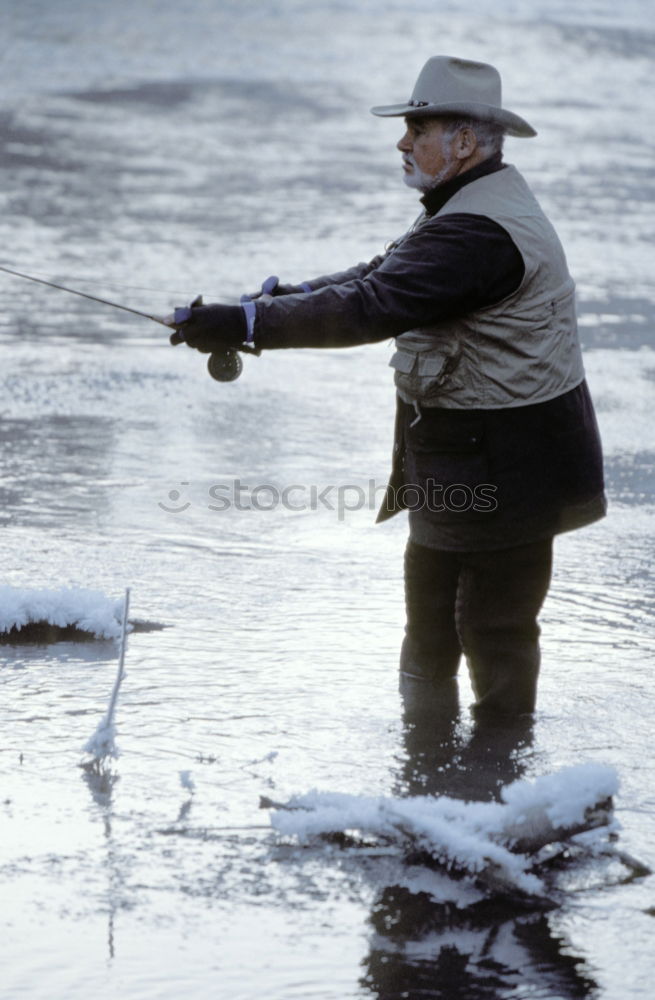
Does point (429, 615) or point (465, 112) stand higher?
point (465, 112)

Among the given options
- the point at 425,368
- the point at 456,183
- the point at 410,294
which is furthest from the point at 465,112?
the point at 425,368

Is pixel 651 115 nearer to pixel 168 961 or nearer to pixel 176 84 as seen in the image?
pixel 176 84

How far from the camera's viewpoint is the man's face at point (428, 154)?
3.83 metres

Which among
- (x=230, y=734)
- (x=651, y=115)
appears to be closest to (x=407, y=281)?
(x=230, y=734)

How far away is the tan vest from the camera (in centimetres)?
372

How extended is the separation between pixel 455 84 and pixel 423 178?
23 cm

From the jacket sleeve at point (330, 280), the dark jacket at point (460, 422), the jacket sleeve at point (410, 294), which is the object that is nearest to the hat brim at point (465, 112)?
the dark jacket at point (460, 422)

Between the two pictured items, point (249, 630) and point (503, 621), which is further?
point (249, 630)

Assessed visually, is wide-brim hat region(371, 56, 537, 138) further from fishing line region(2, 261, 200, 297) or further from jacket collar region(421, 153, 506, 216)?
fishing line region(2, 261, 200, 297)

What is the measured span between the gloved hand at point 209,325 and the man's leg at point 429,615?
87cm

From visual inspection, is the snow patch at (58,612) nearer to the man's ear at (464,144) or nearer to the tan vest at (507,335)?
the tan vest at (507,335)

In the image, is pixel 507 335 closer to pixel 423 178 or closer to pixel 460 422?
pixel 460 422

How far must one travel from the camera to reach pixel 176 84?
18.3 m

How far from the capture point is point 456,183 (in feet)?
12.5
